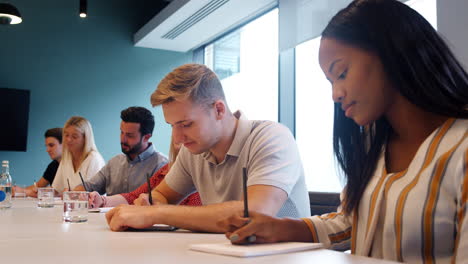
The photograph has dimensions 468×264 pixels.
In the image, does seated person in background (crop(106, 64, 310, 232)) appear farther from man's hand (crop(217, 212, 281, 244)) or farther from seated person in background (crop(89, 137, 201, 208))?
man's hand (crop(217, 212, 281, 244))

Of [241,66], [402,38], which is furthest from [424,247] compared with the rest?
[241,66]

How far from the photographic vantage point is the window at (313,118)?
13.8 feet

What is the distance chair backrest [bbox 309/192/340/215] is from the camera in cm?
178

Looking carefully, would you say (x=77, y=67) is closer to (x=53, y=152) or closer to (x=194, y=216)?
(x=53, y=152)

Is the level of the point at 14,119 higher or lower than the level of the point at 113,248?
higher

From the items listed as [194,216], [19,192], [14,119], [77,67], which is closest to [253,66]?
[77,67]

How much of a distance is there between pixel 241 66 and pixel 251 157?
3772 mm

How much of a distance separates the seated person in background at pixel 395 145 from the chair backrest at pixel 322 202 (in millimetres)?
552

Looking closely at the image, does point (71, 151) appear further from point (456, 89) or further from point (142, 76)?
point (456, 89)

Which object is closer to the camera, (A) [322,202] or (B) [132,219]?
(B) [132,219]

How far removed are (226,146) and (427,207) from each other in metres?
1.03

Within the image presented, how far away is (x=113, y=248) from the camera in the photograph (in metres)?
1.02

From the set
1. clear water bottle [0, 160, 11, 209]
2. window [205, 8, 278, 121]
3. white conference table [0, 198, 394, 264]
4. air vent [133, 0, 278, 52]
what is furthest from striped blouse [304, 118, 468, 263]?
air vent [133, 0, 278, 52]

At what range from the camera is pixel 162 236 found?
125cm
